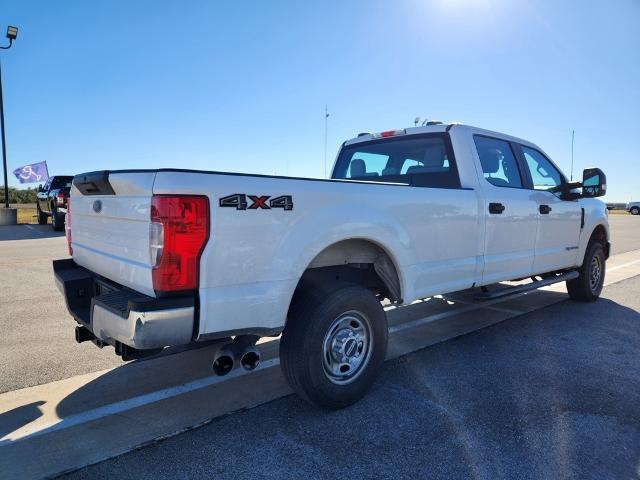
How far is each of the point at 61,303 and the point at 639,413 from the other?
6.00m

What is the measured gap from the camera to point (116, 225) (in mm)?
2736

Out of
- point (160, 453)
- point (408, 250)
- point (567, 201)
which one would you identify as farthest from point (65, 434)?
point (567, 201)

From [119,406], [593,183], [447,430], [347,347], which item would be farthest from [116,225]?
[593,183]

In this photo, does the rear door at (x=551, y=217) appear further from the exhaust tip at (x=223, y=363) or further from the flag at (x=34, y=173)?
the flag at (x=34, y=173)

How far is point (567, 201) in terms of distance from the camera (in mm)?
5371

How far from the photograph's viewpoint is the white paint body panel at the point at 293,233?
238 centimetres

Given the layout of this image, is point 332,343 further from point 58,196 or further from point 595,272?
point 58,196

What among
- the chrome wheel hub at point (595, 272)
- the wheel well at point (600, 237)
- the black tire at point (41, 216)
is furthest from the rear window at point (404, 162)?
the black tire at point (41, 216)

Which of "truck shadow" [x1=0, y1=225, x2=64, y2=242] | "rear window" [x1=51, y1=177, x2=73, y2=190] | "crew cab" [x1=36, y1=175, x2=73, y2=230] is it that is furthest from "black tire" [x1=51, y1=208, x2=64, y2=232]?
"rear window" [x1=51, y1=177, x2=73, y2=190]

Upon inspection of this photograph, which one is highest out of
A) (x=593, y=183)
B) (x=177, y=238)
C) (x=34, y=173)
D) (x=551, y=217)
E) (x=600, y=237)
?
(x=34, y=173)

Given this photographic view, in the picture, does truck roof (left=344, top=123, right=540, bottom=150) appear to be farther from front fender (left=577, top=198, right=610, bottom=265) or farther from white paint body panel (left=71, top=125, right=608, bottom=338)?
front fender (left=577, top=198, right=610, bottom=265)

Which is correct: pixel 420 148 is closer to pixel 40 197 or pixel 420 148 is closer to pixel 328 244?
pixel 328 244

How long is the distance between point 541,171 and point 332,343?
11.8 feet

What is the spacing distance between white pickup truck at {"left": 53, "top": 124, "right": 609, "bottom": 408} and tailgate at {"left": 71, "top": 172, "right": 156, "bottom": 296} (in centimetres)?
1
